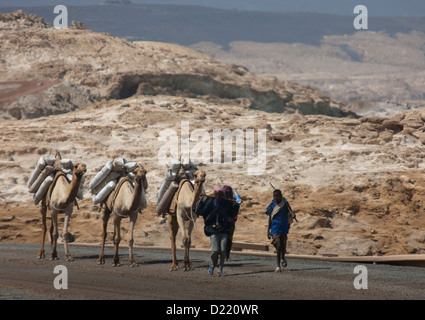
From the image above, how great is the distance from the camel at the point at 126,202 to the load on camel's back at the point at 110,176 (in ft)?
0.63

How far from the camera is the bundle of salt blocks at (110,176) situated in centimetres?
1931

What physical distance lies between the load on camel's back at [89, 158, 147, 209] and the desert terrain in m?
6.48

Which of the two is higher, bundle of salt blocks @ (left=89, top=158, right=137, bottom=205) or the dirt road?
bundle of salt blocks @ (left=89, top=158, right=137, bottom=205)

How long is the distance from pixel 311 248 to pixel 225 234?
8.18 m

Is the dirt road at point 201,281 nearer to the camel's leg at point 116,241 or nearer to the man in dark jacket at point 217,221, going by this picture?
the camel's leg at point 116,241

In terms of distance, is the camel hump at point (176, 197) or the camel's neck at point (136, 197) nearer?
the camel hump at point (176, 197)

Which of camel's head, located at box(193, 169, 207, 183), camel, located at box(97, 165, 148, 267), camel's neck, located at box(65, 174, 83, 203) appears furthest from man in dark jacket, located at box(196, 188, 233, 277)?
camel's neck, located at box(65, 174, 83, 203)

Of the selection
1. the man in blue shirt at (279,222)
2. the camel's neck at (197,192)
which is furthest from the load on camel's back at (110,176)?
the man in blue shirt at (279,222)

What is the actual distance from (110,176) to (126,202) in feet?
5.29

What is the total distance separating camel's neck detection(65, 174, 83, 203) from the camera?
18.9 meters

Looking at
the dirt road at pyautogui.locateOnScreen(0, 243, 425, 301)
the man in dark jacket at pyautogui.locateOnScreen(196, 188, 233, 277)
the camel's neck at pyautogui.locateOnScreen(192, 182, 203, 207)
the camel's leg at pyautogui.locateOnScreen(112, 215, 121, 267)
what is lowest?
the dirt road at pyautogui.locateOnScreen(0, 243, 425, 301)

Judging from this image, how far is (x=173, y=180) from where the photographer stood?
699 inches

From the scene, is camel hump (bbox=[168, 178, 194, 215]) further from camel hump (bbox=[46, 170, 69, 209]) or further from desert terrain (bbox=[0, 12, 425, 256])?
desert terrain (bbox=[0, 12, 425, 256])

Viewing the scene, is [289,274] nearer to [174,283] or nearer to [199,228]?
[174,283]
